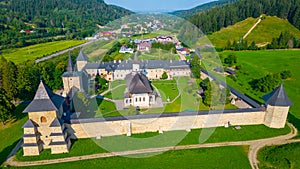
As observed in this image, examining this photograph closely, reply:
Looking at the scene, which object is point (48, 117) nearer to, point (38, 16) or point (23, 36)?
point (23, 36)

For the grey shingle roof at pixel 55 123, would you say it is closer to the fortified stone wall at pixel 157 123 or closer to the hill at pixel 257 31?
the fortified stone wall at pixel 157 123

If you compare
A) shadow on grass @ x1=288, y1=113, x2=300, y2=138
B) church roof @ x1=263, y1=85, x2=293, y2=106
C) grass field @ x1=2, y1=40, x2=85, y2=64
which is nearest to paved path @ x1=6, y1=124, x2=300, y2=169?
shadow on grass @ x1=288, y1=113, x2=300, y2=138

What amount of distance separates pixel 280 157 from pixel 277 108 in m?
6.78

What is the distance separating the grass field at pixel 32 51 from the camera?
65.0 m

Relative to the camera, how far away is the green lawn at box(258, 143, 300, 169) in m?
20.9

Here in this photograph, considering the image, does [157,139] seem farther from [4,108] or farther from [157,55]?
[157,55]

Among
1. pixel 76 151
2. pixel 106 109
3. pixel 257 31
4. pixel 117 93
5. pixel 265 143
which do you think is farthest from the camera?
pixel 257 31

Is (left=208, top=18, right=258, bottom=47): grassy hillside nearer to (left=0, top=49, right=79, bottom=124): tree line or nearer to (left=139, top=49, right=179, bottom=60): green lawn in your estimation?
(left=139, top=49, right=179, bottom=60): green lawn

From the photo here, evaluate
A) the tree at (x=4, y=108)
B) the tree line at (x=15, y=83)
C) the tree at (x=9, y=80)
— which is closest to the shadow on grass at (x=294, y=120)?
the tree line at (x=15, y=83)

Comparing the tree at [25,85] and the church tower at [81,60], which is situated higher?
the church tower at [81,60]

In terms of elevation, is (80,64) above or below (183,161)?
above

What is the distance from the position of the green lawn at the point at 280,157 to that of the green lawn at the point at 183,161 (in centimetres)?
163

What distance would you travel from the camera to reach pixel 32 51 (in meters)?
73.8

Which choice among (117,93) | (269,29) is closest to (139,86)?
(117,93)
